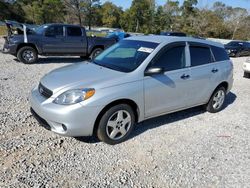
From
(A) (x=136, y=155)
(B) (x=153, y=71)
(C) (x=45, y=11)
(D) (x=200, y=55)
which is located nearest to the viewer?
(A) (x=136, y=155)

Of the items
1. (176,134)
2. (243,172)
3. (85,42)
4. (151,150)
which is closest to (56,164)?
(151,150)

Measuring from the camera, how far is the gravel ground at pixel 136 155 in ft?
10.6

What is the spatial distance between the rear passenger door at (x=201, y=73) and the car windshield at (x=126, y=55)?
38.3 inches

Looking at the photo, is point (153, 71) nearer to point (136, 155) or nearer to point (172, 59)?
point (172, 59)

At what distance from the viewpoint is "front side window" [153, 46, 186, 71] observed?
4324 mm

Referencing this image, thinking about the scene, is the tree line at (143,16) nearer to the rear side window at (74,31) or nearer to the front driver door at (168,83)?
the rear side window at (74,31)

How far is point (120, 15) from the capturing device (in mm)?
53781

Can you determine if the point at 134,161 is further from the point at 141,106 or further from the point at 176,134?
the point at 176,134

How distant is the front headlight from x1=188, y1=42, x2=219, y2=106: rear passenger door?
2143 millimetres

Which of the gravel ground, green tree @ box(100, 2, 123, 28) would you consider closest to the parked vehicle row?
the gravel ground

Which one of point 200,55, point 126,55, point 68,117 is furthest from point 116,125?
point 200,55

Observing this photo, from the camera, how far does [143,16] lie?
168 ft

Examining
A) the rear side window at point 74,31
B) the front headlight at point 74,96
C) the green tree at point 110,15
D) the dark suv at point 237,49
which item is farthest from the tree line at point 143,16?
the front headlight at point 74,96

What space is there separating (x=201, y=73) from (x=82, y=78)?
2411 millimetres
